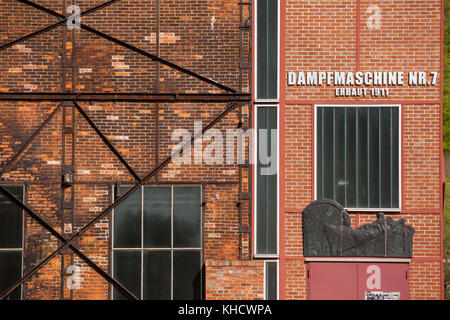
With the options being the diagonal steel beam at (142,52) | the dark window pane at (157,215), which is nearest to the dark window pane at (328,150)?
the diagonal steel beam at (142,52)

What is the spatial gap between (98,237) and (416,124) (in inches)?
286

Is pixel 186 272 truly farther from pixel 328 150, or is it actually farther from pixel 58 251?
pixel 328 150

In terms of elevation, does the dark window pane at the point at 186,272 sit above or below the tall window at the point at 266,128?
below

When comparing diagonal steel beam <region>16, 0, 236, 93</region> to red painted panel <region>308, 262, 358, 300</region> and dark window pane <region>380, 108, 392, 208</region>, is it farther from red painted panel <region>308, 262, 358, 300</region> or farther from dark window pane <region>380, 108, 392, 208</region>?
red painted panel <region>308, 262, 358, 300</region>

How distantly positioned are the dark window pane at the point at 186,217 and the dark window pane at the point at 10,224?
3.34 meters

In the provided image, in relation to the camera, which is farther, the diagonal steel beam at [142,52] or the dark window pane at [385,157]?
the diagonal steel beam at [142,52]

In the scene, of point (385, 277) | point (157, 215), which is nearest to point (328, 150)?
point (385, 277)

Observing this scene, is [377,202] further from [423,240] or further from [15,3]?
[15,3]

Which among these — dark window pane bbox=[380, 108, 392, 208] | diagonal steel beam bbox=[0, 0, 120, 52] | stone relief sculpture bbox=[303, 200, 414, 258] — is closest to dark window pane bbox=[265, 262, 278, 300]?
stone relief sculpture bbox=[303, 200, 414, 258]

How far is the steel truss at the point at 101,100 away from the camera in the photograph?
1206 cm

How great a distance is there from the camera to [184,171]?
481 inches

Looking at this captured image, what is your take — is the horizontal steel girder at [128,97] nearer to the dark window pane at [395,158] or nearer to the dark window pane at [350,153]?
the dark window pane at [350,153]

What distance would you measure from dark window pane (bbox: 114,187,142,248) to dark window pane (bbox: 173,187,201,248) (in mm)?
790

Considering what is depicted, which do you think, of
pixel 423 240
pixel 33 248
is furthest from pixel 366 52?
pixel 33 248
